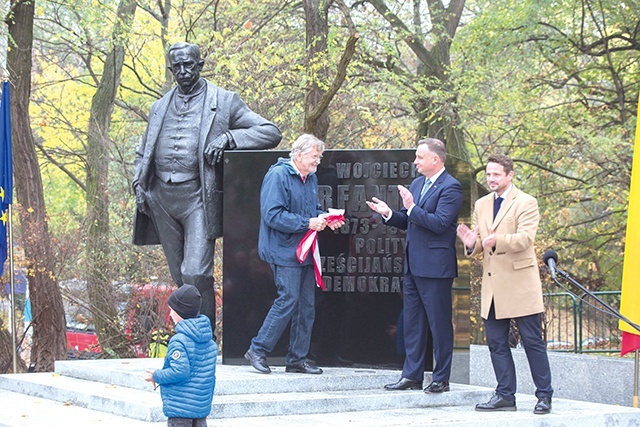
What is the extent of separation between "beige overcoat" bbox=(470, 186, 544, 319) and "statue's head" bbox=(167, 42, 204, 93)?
9.94ft

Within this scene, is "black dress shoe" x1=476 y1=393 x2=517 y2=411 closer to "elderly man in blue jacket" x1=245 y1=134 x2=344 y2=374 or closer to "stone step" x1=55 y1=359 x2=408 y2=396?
"stone step" x1=55 y1=359 x2=408 y2=396

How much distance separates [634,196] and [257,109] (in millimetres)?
11748

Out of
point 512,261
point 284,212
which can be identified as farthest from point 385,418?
point 284,212

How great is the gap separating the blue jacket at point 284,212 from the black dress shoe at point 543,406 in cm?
230

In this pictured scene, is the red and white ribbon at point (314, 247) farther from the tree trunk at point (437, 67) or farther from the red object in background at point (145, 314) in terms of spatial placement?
the tree trunk at point (437, 67)

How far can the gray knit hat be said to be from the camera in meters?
6.46

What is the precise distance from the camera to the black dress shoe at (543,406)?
855 cm

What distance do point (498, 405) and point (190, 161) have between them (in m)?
3.56

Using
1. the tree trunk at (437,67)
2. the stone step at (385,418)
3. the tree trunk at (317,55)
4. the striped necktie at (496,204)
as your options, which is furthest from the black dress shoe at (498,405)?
the tree trunk at (437,67)

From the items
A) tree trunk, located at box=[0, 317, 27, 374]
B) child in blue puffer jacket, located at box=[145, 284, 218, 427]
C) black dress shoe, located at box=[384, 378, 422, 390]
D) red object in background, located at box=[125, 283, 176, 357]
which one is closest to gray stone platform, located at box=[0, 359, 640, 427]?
black dress shoe, located at box=[384, 378, 422, 390]

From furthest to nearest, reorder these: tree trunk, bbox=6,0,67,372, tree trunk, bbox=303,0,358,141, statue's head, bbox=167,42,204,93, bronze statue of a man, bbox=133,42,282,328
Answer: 1. tree trunk, bbox=303,0,358,141
2. tree trunk, bbox=6,0,67,372
3. bronze statue of a man, bbox=133,42,282,328
4. statue's head, bbox=167,42,204,93

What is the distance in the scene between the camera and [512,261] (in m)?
8.64

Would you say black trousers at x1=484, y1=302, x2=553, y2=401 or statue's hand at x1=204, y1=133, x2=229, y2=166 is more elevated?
statue's hand at x1=204, y1=133, x2=229, y2=166

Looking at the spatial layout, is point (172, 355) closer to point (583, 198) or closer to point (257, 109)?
point (257, 109)
